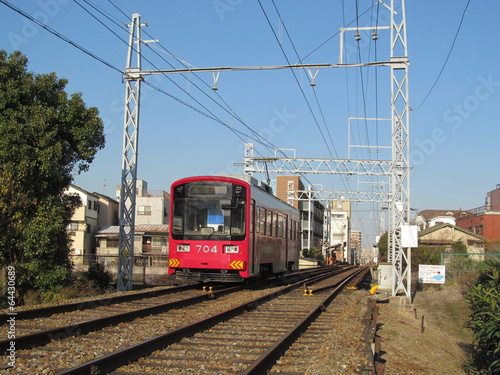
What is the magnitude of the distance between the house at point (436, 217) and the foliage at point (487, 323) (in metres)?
55.2

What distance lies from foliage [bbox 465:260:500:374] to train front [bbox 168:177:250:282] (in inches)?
275

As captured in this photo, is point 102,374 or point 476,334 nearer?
point 102,374

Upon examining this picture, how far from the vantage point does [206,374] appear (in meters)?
5.98

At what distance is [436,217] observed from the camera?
7069 cm

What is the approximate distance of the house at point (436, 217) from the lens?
2571 inches

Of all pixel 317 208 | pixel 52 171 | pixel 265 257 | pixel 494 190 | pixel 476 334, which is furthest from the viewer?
pixel 317 208

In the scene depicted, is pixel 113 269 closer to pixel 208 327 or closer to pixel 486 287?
pixel 208 327

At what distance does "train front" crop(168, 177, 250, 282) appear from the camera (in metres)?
14.8

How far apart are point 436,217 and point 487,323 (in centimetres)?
6695

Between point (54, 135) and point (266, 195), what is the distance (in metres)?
6.74

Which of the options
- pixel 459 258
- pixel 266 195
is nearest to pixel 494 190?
pixel 459 258

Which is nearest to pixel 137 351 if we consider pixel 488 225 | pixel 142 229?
pixel 142 229

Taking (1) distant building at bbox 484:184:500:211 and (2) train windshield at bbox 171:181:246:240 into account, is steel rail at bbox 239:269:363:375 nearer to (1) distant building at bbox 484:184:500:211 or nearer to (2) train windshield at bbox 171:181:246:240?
(2) train windshield at bbox 171:181:246:240

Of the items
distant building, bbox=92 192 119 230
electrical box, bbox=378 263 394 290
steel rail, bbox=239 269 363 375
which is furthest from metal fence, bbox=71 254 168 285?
distant building, bbox=92 192 119 230
